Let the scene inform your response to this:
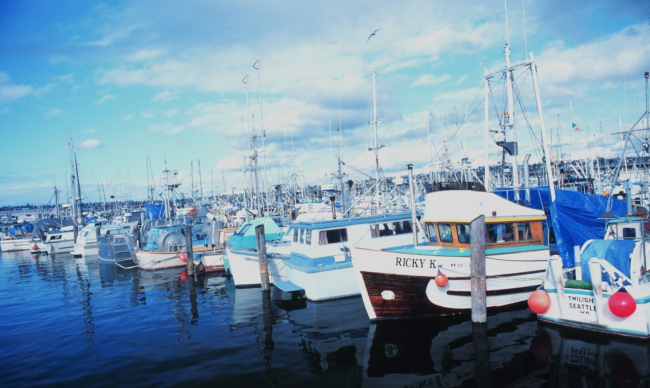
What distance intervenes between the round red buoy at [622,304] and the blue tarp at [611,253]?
53.6 inches

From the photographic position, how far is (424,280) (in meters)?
12.4

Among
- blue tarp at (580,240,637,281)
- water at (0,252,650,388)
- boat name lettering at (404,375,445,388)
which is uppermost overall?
blue tarp at (580,240,637,281)

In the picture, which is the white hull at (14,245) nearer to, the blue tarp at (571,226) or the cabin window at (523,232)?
the cabin window at (523,232)

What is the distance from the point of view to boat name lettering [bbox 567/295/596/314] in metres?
10.7

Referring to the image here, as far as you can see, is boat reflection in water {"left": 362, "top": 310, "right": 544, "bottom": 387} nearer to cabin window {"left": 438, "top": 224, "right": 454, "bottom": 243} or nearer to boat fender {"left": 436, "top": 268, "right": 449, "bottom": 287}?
boat fender {"left": 436, "top": 268, "right": 449, "bottom": 287}

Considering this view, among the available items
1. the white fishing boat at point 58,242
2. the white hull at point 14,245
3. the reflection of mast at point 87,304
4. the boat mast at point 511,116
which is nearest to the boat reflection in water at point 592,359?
the boat mast at point 511,116

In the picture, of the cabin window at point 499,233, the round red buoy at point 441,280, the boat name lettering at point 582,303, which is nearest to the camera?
the boat name lettering at point 582,303

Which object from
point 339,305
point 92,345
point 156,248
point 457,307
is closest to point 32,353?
point 92,345

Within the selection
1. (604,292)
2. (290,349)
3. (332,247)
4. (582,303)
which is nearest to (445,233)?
(582,303)

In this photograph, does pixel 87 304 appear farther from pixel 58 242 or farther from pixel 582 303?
pixel 58 242

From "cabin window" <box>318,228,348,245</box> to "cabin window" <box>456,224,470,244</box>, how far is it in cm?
507

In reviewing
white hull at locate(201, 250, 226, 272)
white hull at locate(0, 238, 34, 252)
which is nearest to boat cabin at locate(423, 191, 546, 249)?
white hull at locate(201, 250, 226, 272)

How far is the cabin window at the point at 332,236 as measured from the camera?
653 inches

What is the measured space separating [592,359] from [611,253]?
3462 mm
